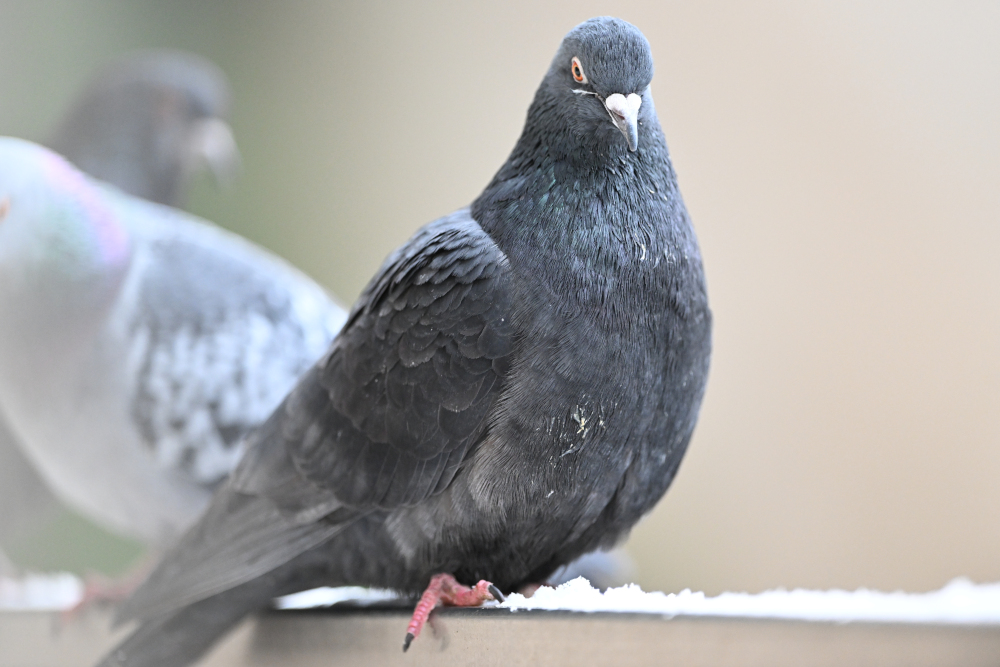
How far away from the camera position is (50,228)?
239cm

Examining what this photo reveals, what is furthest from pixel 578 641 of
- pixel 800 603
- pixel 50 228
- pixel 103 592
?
pixel 103 592

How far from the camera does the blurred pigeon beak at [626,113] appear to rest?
1.52 m

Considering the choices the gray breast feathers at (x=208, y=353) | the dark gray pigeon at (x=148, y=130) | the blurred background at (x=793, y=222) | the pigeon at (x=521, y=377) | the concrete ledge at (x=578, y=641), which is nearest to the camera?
the concrete ledge at (x=578, y=641)

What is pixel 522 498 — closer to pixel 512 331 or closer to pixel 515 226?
pixel 512 331

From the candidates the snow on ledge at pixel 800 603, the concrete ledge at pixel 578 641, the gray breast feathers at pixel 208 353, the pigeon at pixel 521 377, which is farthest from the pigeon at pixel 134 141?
the snow on ledge at pixel 800 603

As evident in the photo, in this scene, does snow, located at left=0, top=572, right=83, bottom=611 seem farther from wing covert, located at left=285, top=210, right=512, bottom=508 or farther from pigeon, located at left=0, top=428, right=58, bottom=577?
wing covert, located at left=285, top=210, right=512, bottom=508

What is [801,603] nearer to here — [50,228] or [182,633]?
[182,633]

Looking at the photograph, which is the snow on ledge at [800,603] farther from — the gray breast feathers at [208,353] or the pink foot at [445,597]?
the gray breast feathers at [208,353]

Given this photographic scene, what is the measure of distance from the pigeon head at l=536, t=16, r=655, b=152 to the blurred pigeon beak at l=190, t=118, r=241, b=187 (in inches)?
85.2

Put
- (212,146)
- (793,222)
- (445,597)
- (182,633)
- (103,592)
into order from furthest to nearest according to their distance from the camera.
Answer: (793,222), (212,146), (103,592), (182,633), (445,597)

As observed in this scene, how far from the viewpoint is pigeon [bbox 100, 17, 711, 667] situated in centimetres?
151

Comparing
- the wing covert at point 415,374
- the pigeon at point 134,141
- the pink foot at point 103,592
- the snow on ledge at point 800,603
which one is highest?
the pigeon at point 134,141

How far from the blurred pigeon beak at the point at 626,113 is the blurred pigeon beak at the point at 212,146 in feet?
7.55

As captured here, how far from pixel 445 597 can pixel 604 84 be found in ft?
3.04
